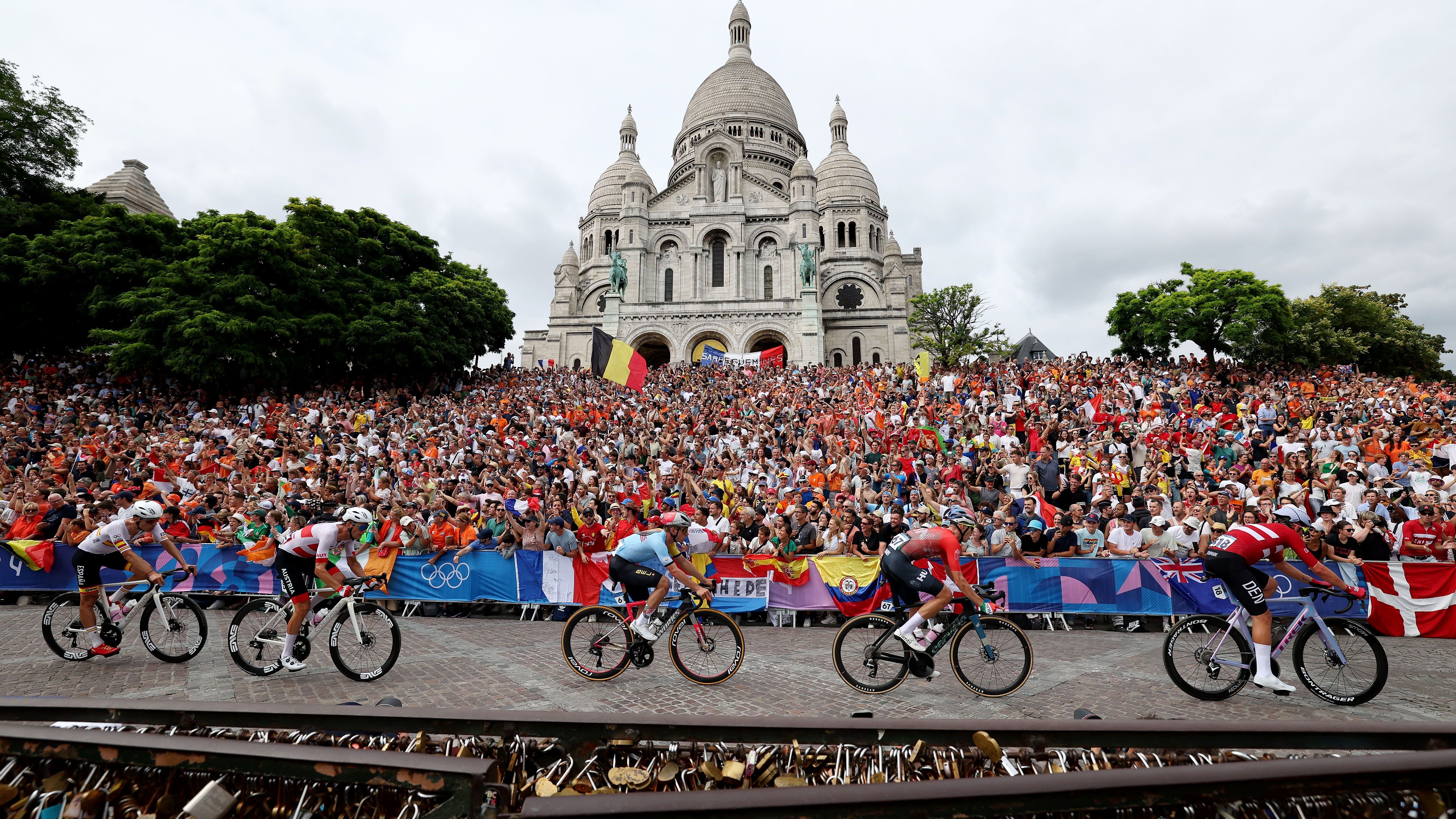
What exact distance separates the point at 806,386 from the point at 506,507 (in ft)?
51.7

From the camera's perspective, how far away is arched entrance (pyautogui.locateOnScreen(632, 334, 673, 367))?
51.5 metres

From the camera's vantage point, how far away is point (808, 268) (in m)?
52.2

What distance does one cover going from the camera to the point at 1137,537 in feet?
33.6

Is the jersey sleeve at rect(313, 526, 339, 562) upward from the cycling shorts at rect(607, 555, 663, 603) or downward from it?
upward

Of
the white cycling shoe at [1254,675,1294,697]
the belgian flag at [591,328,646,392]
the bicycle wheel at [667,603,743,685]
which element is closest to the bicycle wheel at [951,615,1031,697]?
the white cycling shoe at [1254,675,1294,697]

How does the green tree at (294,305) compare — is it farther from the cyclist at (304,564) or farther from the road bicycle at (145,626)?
the cyclist at (304,564)

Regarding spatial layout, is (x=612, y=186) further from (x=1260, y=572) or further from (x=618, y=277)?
(x=1260, y=572)

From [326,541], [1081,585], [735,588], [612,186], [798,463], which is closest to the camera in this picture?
[326,541]

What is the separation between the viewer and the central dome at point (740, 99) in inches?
2906

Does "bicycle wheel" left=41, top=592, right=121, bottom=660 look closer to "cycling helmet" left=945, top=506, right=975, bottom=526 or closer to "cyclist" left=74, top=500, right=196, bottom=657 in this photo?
"cyclist" left=74, top=500, right=196, bottom=657

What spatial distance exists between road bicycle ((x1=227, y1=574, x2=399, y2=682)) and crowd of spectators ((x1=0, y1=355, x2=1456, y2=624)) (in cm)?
252

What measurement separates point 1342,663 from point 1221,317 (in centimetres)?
3824

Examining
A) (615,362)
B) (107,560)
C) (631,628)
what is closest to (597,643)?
(631,628)

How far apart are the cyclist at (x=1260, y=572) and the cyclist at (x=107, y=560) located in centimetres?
1119
